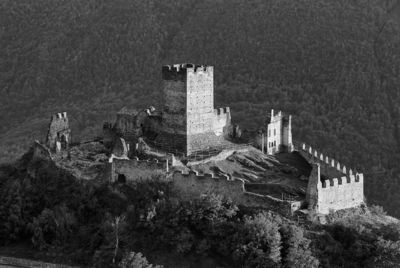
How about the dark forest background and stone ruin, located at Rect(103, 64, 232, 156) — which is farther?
the dark forest background

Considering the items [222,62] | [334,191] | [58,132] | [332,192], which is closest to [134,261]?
[332,192]

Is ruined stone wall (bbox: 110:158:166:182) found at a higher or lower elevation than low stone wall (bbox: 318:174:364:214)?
higher

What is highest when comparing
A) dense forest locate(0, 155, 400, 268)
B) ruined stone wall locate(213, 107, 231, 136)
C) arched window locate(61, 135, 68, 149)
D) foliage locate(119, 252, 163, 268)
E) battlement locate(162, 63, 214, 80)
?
battlement locate(162, 63, 214, 80)

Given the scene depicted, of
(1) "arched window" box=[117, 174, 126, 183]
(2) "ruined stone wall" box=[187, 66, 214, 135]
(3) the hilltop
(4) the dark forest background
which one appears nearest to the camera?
(3) the hilltop

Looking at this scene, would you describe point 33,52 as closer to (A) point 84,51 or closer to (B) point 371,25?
(A) point 84,51

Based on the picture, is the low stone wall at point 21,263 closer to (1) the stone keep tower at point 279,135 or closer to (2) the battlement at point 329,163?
(1) the stone keep tower at point 279,135

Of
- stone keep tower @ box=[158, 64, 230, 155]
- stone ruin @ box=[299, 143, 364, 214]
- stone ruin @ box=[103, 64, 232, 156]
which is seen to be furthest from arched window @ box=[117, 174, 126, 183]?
stone ruin @ box=[299, 143, 364, 214]

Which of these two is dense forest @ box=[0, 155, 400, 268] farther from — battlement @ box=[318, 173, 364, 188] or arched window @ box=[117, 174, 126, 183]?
battlement @ box=[318, 173, 364, 188]

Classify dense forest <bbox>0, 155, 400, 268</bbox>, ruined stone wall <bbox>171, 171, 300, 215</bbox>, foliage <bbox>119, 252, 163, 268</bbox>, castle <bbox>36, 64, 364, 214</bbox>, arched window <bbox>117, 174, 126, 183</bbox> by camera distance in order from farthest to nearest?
arched window <bbox>117, 174, 126, 183</bbox>
castle <bbox>36, 64, 364, 214</bbox>
ruined stone wall <bbox>171, 171, 300, 215</bbox>
foliage <bbox>119, 252, 163, 268</bbox>
dense forest <bbox>0, 155, 400, 268</bbox>
